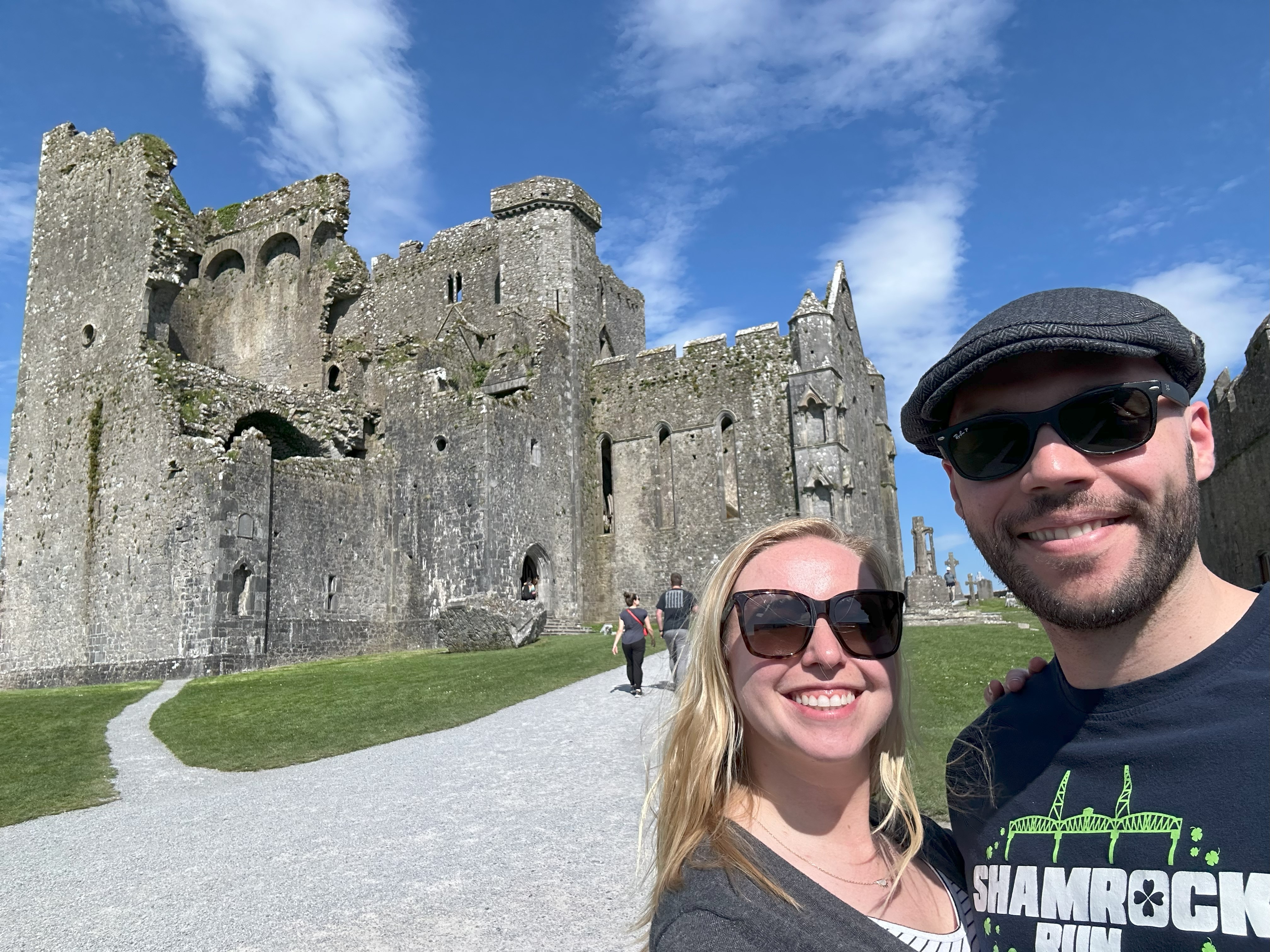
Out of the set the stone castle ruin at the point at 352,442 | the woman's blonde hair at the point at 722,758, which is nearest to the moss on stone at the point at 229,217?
the stone castle ruin at the point at 352,442

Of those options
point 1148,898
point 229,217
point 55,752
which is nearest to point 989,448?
point 1148,898

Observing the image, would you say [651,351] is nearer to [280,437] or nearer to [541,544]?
[541,544]

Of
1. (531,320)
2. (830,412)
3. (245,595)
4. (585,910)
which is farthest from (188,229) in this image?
(585,910)

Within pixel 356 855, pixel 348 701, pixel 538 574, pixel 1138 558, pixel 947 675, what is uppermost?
pixel 538 574

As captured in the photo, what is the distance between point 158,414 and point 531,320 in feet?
36.5

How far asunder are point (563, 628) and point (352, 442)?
8431mm

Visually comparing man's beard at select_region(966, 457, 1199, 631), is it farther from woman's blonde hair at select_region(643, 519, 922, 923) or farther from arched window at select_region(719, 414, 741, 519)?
arched window at select_region(719, 414, 741, 519)

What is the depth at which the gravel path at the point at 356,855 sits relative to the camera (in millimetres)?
4797

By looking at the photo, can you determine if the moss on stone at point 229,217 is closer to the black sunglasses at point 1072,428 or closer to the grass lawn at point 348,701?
the grass lawn at point 348,701

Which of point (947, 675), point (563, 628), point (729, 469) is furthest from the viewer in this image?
point (729, 469)

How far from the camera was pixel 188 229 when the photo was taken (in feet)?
85.3

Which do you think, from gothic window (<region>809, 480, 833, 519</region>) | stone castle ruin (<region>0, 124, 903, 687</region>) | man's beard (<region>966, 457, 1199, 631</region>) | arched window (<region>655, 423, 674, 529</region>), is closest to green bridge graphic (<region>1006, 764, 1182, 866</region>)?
man's beard (<region>966, 457, 1199, 631</region>)

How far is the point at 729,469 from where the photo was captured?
2578 centimetres

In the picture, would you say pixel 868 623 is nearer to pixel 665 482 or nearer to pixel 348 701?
pixel 348 701
